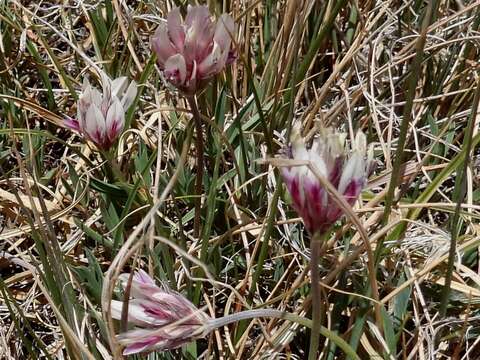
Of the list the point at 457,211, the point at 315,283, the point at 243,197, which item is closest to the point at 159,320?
the point at 315,283

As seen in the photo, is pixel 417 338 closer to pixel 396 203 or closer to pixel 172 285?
pixel 396 203

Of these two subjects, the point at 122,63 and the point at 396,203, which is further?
the point at 122,63

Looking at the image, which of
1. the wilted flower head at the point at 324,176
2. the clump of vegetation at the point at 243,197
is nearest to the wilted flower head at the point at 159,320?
the clump of vegetation at the point at 243,197

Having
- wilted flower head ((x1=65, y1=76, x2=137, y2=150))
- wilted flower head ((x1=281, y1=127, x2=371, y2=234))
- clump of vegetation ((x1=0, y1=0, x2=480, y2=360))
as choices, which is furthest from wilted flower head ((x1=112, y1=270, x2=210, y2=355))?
wilted flower head ((x1=65, y1=76, x2=137, y2=150))

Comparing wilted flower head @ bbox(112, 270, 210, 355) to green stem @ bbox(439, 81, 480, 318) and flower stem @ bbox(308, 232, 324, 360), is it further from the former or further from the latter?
green stem @ bbox(439, 81, 480, 318)

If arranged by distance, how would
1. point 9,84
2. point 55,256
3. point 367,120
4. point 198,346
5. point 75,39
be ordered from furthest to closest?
point 75,39 < point 9,84 < point 367,120 < point 198,346 < point 55,256

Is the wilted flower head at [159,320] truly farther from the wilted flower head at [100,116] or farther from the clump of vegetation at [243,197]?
the wilted flower head at [100,116]

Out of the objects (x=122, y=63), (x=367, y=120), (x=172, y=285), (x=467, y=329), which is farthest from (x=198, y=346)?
(x=122, y=63)

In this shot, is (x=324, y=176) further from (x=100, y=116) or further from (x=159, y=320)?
(x=100, y=116)
